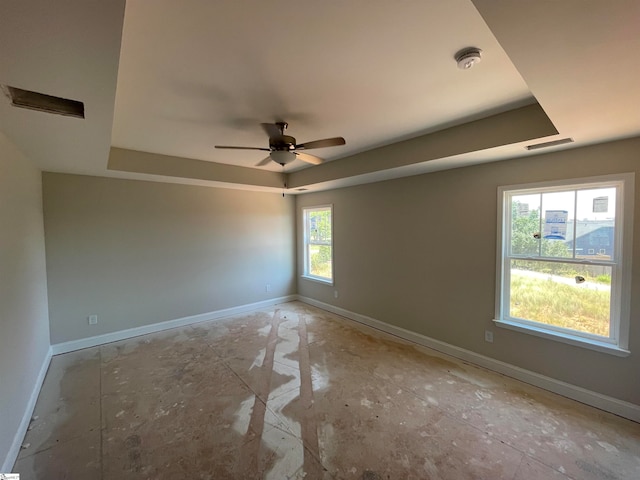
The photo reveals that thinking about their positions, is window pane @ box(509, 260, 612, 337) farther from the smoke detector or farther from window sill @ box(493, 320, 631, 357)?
the smoke detector

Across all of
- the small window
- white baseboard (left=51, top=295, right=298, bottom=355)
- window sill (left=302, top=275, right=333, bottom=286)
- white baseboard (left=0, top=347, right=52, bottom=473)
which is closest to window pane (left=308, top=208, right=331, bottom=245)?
the small window

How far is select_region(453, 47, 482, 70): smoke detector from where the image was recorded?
162cm

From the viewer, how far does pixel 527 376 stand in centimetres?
287

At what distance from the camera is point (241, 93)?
213 centimetres

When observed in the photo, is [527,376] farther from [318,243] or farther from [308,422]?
[318,243]

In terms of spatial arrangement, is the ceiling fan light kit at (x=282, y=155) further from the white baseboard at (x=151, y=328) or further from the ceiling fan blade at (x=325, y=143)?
the white baseboard at (x=151, y=328)

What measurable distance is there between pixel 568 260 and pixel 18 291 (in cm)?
486

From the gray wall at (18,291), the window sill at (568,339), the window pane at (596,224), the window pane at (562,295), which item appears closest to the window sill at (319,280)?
the window sill at (568,339)

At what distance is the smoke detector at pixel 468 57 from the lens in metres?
1.62

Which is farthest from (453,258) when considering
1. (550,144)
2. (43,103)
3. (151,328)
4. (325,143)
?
(151,328)

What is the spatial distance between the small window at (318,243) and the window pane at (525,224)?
9.38ft

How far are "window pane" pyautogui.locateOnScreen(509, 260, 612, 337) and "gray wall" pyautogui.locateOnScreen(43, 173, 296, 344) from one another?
4.07 metres

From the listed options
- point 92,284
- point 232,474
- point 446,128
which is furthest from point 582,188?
point 92,284

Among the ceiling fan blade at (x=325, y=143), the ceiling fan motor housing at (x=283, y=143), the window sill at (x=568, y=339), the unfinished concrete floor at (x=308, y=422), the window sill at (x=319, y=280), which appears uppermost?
the ceiling fan motor housing at (x=283, y=143)
